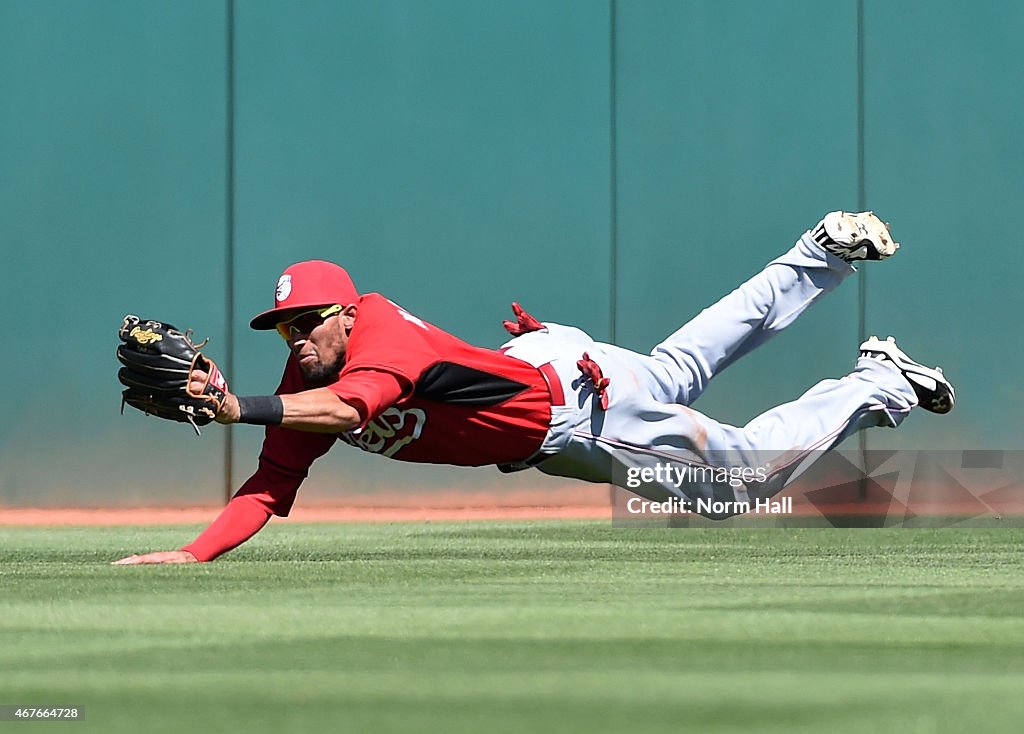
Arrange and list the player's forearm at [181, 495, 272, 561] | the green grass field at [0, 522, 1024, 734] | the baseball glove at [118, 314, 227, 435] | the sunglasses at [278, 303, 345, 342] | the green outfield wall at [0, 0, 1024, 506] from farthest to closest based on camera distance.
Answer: the green outfield wall at [0, 0, 1024, 506]
the player's forearm at [181, 495, 272, 561]
the sunglasses at [278, 303, 345, 342]
the baseball glove at [118, 314, 227, 435]
the green grass field at [0, 522, 1024, 734]

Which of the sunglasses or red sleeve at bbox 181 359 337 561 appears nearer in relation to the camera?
the sunglasses

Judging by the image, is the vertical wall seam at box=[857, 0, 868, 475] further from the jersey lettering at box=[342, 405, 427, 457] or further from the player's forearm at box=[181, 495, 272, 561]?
the player's forearm at box=[181, 495, 272, 561]

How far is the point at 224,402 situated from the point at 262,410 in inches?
4.6

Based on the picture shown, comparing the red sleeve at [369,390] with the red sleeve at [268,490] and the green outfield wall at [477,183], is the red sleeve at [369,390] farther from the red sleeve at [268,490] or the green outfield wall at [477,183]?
the green outfield wall at [477,183]

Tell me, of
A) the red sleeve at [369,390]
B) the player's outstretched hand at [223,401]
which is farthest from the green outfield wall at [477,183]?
the player's outstretched hand at [223,401]

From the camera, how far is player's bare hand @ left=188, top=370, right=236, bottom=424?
13.7ft

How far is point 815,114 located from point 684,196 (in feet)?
3.05

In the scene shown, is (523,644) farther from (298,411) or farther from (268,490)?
(268,490)

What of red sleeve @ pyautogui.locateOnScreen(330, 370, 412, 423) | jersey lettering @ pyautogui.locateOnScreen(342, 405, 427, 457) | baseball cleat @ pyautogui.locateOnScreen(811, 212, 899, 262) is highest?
baseball cleat @ pyautogui.locateOnScreen(811, 212, 899, 262)

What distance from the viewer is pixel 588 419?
5.41m

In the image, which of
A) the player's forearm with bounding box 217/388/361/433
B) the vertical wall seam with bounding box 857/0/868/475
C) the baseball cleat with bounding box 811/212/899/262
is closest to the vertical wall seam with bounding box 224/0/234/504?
the vertical wall seam with bounding box 857/0/868/475

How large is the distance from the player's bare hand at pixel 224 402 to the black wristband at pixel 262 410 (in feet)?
0.07

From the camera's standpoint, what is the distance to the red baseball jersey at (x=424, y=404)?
4703 millimetres

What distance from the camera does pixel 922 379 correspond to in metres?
5.98
